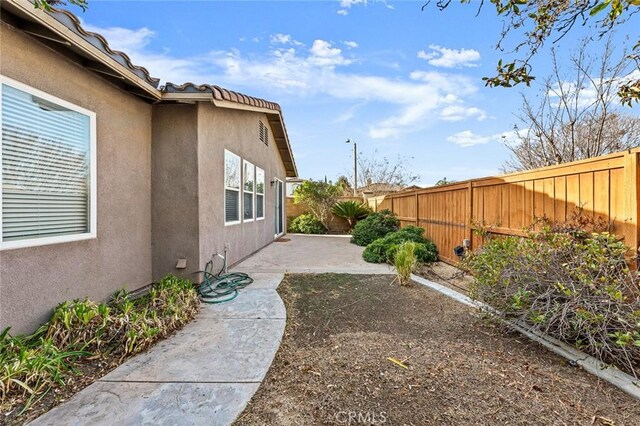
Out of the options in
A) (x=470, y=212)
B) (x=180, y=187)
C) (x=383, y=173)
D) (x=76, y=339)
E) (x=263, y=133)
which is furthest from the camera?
(x=383, y=173)

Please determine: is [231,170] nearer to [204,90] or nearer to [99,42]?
[204,90]

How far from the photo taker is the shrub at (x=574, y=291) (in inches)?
104

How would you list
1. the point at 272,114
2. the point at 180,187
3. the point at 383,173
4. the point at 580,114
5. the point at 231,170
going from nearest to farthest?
the point at 180,187
the point at 231,170
the point at 580,114
the point at 272,114
the point at 383,173

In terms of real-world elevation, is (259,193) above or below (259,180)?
below

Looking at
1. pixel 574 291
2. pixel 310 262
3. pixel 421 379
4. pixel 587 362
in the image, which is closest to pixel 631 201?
pixel 574 291

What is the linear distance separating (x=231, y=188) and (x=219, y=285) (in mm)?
2482

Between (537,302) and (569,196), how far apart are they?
5.78 ft

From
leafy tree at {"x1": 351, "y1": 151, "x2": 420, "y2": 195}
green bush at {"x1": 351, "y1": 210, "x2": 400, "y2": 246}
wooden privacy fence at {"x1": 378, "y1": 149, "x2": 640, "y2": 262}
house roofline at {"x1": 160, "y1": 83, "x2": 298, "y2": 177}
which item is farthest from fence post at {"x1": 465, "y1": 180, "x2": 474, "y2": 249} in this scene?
leafy tree at {"x1": 351, "y1": 151, "x2": 420, "y2": 195}

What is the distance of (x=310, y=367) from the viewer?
2.71 metres

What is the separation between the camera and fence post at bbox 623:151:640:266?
3115 millimetres

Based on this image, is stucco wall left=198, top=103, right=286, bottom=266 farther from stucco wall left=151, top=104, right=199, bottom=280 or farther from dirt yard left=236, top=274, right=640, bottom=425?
dirt yard left=236, top=274, right=640, bottom=425

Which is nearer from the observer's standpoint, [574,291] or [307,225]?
[574,291]

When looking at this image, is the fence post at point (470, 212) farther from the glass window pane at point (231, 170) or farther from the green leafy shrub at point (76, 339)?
the green leafy shrub at point (76, 339)

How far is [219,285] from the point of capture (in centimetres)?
511
